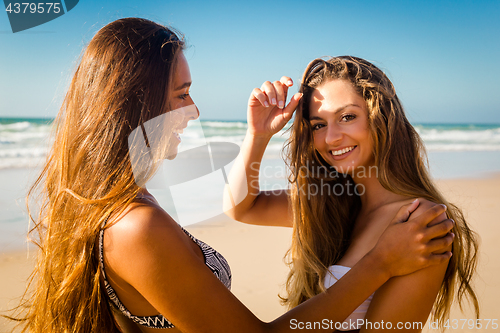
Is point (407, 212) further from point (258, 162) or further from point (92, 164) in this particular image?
point (92, 164)

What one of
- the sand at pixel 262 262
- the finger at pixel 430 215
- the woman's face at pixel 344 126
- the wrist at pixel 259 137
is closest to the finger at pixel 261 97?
the wrist at pixel 259 137

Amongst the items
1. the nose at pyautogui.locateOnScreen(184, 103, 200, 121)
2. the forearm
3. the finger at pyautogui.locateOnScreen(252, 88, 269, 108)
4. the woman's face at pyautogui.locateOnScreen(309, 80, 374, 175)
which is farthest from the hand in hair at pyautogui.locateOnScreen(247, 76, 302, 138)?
the nose at pyautogui.locateOnScreen(184, 103, 200, 121)

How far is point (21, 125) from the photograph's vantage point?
65.4 ft

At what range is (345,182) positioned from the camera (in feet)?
10.3

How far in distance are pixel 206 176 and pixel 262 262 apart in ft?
21.3

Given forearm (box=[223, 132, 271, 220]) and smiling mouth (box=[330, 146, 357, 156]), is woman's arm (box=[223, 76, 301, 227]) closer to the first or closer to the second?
forearm (box=[223, 132, 271, 220])

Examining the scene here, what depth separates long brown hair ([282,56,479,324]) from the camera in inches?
96.5

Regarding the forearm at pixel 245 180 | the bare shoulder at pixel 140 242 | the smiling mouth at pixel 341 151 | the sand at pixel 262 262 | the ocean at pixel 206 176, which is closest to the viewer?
the bare shoulder at pixel 140 242

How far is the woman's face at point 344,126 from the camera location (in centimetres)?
269

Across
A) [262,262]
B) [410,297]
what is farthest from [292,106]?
[262,262]

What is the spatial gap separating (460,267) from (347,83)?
1.50 m

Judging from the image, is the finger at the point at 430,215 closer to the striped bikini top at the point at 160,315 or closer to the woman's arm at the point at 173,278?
the woman's arm at the point at 173,278

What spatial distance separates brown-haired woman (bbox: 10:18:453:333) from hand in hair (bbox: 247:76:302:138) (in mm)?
775

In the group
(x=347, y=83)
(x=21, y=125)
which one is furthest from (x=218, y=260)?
(x=21, y=125)
